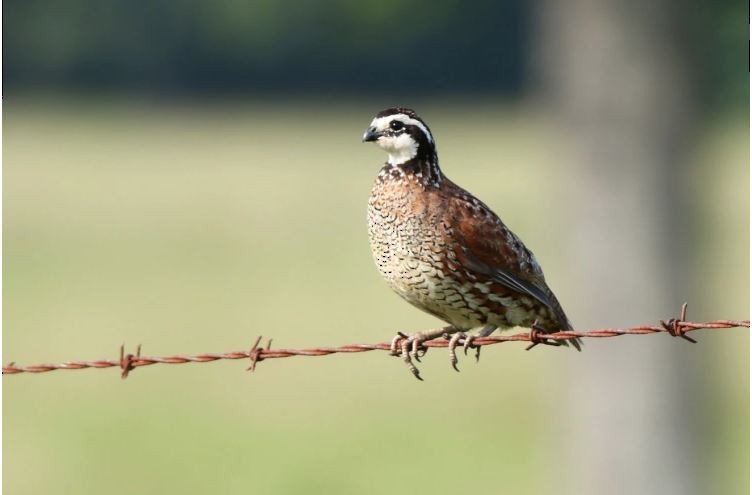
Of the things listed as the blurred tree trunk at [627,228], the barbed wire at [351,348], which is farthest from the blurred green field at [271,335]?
the barbed wire at [351,348]

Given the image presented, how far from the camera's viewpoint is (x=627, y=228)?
10.9m

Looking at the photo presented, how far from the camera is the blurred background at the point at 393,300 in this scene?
35.7 ft

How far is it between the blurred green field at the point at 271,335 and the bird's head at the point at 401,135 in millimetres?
5394

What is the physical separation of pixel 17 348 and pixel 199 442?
12.0ft

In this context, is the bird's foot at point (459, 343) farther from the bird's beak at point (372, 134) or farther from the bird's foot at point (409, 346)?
the bird's beak at point (372, 134)

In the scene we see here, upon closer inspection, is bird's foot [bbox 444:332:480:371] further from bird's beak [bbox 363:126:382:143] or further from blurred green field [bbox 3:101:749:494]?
blurred green field [bbox 3:101:749:494]

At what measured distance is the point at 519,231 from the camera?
71.7 ft

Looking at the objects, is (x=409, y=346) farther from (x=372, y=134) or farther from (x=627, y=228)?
(x=627, y=228)

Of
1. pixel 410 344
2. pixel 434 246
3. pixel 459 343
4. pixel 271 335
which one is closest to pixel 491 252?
pixel 434 246

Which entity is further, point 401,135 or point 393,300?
point 393,300

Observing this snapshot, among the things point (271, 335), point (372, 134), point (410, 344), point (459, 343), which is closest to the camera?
point (372, 134)

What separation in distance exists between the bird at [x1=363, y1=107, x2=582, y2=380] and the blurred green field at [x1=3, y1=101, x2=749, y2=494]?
204 inches

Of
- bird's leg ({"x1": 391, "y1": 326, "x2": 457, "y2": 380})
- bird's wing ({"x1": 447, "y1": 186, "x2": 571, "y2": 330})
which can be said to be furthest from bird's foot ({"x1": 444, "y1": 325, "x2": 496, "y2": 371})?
bird's wing ({"x1": 447, "y1": 186, "x2": 571, "y2": 330})

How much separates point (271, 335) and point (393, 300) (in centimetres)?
256
